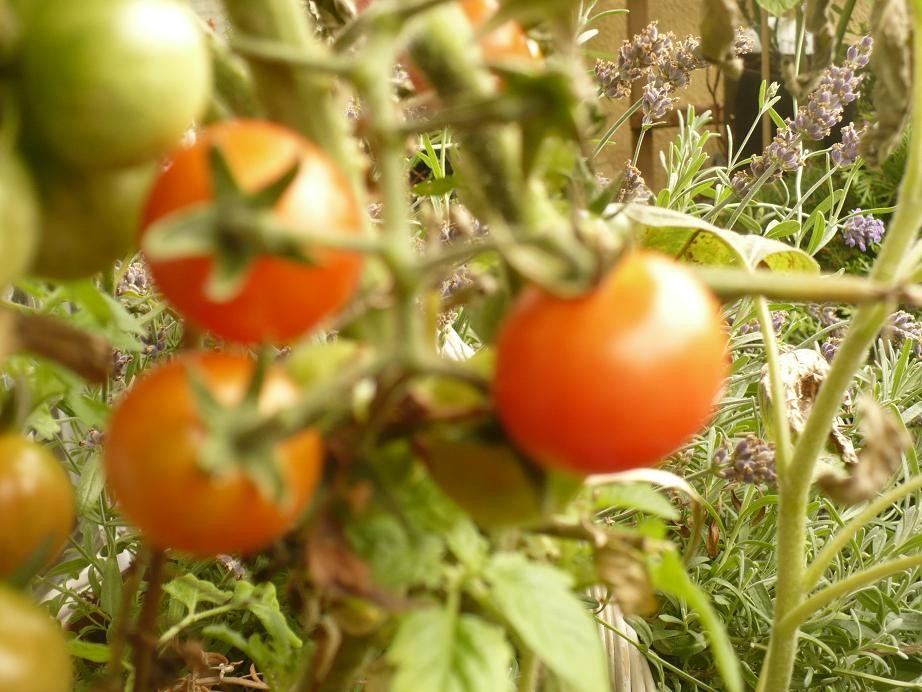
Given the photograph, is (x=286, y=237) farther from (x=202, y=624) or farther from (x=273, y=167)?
(x=202, y=624)

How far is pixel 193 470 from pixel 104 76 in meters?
0.09

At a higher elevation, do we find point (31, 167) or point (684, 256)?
point (31, 167)

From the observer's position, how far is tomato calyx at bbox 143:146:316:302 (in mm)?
160

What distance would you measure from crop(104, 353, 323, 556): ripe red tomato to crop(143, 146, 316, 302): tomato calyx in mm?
Answer: 27

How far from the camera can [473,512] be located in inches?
8.4

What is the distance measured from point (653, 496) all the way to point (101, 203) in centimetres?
27

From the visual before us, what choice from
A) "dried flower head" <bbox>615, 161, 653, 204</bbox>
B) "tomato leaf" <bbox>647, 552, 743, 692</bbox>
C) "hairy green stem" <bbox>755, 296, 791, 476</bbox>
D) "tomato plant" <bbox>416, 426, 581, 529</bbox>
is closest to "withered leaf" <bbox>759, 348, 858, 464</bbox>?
"hairy green stem" <bbox>755, 296, 791, 476</bbox>

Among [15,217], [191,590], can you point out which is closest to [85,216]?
[15,217]

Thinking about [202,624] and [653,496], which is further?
[202,624]

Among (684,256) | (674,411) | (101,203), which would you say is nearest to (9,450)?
(101,203)

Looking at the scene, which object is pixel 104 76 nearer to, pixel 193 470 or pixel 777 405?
pixel 193 470

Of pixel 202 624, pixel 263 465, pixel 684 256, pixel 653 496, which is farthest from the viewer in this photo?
pixel 202 624

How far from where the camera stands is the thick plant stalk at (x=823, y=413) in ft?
1.58

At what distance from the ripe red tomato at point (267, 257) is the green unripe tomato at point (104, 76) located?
0.5 inches
